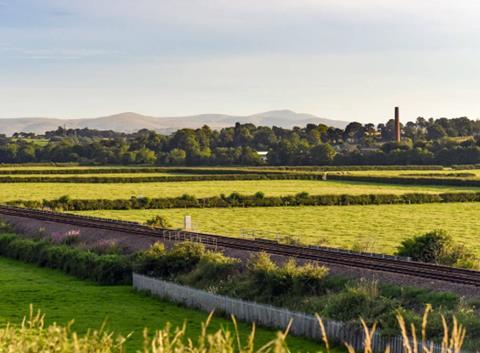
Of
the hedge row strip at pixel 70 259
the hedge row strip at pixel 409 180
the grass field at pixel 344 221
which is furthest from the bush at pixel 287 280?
the hedge row strip at pixel 409 180

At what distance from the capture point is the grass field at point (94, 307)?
35031mm

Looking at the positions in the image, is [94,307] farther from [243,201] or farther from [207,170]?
[207,170]

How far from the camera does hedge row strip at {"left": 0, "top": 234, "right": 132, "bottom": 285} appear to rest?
158 feet

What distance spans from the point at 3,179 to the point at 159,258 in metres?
109

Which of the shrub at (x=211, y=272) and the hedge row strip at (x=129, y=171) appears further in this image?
the hedge row strip at (x=129, y=171)

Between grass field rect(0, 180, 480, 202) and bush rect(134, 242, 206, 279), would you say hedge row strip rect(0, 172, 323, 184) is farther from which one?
bush rect(134, 242, 206, 279)

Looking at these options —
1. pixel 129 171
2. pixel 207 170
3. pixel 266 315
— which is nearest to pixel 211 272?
pixel 266 315

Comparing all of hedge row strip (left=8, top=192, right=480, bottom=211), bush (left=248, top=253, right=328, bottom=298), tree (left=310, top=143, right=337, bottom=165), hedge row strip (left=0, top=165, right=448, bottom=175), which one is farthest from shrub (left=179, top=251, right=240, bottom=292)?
tree (left=310, top=143, right=337, bottom=165)

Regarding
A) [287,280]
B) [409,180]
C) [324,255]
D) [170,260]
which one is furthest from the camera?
[409,180]

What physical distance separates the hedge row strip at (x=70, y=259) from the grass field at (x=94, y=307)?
1059 mm

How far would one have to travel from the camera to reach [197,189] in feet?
444

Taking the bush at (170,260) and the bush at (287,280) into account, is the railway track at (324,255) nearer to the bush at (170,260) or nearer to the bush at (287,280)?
the bush at (287,280)

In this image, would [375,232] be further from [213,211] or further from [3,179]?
[3,179]

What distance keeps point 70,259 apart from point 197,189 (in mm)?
83282
